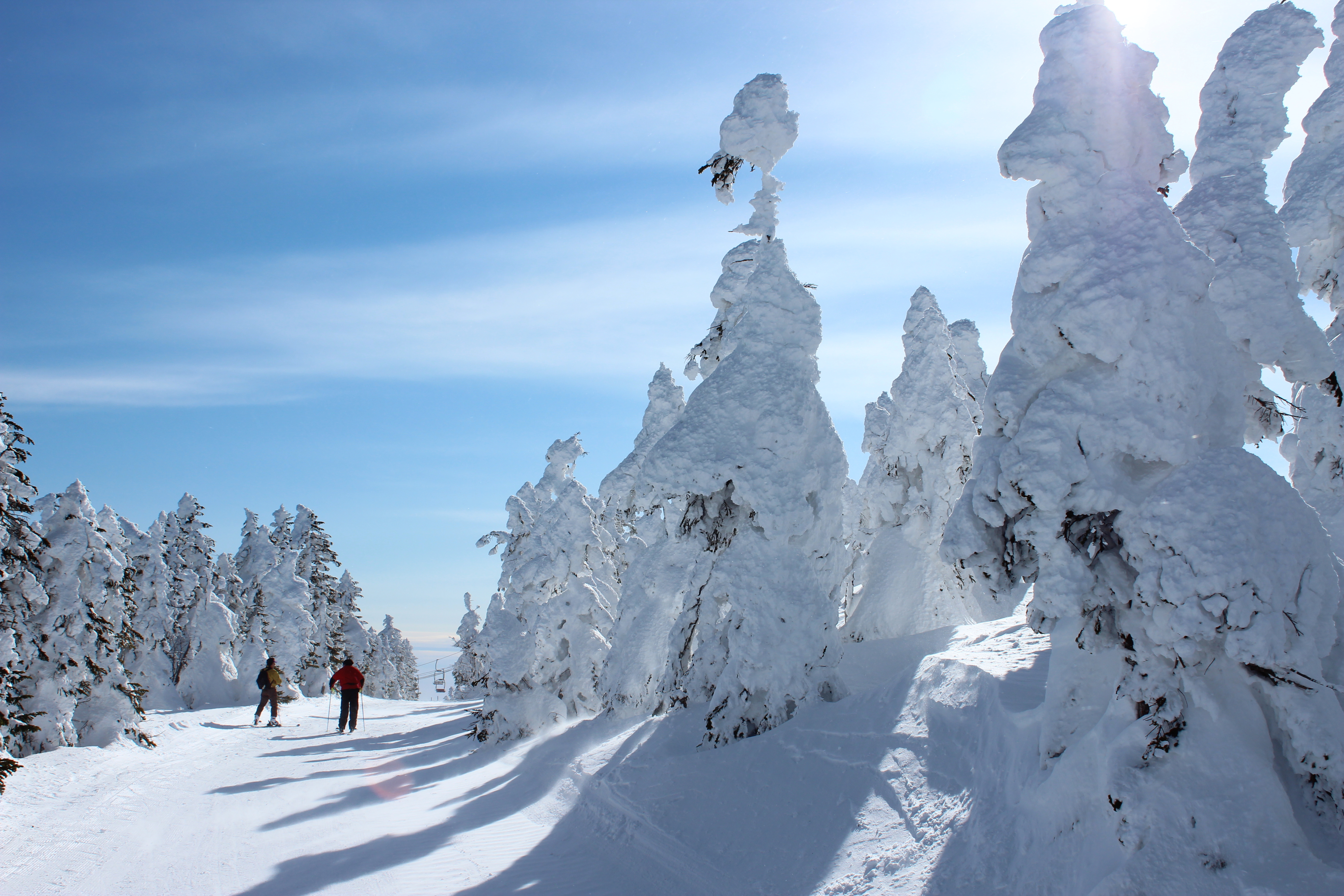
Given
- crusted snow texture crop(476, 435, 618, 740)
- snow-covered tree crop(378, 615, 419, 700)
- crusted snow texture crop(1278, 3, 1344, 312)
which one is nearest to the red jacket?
crusted snow texture crop(476, 435, 618, 740)

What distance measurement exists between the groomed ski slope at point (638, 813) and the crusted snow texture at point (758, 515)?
0.89m

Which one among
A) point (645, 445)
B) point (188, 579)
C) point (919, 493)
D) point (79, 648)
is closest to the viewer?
point (79, 648)

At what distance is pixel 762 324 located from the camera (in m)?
14.3

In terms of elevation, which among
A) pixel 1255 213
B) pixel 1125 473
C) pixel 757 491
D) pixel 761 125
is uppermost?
pixel 761 125

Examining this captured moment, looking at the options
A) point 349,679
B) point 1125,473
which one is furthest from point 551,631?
point 1125,473

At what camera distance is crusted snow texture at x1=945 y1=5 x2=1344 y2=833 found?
5914 millimetres

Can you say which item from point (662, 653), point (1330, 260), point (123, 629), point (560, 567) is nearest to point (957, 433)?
point (1330, 260)

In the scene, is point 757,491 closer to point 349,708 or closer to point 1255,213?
point 1255,213

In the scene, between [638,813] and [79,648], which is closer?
[638,813]

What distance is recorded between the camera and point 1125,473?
7.00 metres

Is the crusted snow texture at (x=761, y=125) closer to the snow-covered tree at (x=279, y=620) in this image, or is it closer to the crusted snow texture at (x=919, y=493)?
the crusted snow texture at (x=919, y=493)

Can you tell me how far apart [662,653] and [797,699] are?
690 cm

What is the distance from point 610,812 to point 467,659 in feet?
179

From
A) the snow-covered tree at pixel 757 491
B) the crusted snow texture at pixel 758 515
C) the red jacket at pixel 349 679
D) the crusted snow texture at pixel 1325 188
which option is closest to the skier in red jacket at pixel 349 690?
the red jacket at pixel 349 679
